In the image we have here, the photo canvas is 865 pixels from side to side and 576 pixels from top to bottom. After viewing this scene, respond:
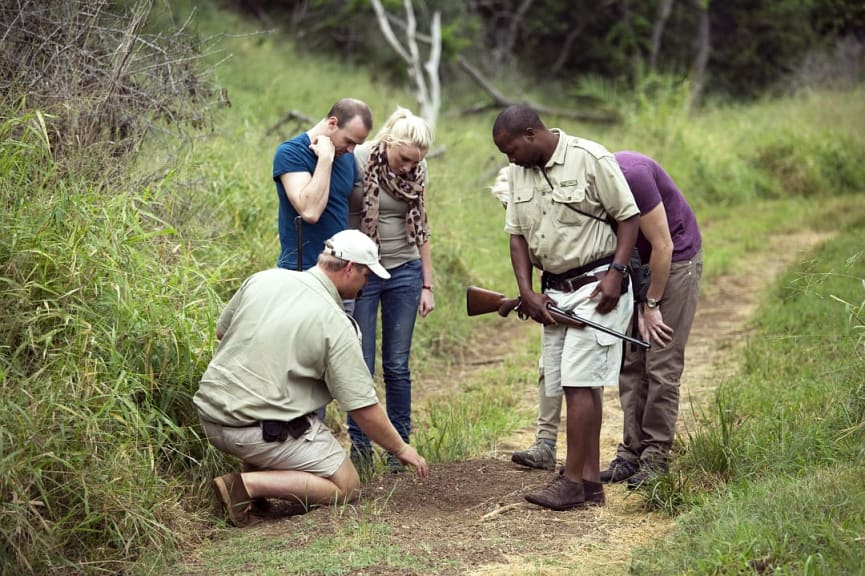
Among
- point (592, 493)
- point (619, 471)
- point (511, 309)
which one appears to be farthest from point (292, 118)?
point (592, 493)

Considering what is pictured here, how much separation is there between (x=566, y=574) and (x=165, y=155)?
14.0ft

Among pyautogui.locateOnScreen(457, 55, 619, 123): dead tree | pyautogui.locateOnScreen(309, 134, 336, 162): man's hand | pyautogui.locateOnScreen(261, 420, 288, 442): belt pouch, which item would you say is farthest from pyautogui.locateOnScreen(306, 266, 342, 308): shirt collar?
pyautogui.locateOnScreen(457, 55, 619, 123): dead tree

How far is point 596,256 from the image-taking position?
4.68 metres

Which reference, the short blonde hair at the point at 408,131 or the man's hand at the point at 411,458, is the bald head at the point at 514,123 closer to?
the short blonde hair at the point at 408,131

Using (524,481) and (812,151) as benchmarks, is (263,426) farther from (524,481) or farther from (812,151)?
(812,151)

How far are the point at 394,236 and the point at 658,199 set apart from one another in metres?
1.45

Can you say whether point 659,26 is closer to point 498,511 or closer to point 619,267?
point 619,267

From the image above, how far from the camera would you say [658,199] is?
193 inches

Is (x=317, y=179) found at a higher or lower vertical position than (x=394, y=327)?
higher

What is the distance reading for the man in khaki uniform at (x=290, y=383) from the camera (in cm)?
453

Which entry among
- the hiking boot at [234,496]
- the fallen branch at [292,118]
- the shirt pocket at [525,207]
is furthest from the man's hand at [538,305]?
the fallen branch at [292,118]

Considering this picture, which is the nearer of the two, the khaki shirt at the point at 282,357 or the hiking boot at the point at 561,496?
the khaki shirt at the point at 282,357

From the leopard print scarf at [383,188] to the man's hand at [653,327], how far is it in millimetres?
1297

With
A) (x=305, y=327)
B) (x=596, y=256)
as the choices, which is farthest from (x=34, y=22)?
(x=596, y=256)
